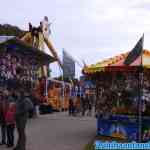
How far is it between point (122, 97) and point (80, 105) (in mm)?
17846

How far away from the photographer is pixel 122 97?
63.2ft

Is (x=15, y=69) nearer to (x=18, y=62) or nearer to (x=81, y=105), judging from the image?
(x=18, y=62)

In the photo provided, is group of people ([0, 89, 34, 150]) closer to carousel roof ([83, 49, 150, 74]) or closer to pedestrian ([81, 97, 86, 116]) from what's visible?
carousel roof ([83, 49, 150, 74])

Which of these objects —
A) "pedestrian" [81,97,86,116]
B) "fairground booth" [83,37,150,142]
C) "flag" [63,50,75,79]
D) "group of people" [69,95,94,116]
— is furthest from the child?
"pedestrian" [81,97,86,116]

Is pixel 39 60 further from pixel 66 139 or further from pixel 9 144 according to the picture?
pixel 9 144

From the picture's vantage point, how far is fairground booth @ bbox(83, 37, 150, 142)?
18.4m

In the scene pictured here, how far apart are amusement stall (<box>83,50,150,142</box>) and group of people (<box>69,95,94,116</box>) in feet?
53.3

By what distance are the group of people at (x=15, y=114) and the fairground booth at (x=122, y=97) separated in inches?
148

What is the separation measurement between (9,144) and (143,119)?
14.5ft

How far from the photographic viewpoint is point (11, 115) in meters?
15.9

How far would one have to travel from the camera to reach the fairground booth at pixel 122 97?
18.4 meters

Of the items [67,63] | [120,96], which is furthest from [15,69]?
[120,96]

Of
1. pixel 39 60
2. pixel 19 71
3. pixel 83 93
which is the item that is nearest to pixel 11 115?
pixel 19 71

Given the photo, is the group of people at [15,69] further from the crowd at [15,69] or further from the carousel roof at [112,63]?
the carousel roof at [112,63]
